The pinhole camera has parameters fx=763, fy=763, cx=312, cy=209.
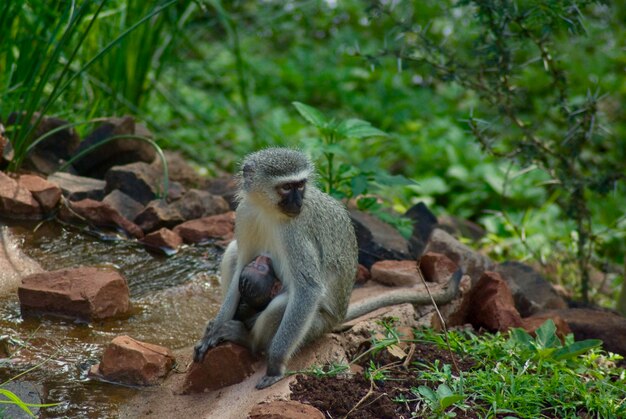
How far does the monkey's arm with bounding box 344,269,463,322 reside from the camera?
4902mm

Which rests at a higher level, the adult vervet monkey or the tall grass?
the tall grass

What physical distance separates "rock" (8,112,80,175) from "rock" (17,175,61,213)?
495 mm

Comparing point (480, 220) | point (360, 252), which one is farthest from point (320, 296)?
point (480, 220)

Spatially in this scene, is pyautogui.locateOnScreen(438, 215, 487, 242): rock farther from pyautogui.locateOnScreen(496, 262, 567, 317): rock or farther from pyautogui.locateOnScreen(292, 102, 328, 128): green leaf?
pyautogui.locateOnScreen(292, 102, 328, 128): green leaf

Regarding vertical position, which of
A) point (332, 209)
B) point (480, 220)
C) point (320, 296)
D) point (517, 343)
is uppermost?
point (332, 209)

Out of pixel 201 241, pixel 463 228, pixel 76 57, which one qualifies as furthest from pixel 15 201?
pixel 463 228

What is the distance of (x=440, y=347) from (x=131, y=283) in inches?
91.3

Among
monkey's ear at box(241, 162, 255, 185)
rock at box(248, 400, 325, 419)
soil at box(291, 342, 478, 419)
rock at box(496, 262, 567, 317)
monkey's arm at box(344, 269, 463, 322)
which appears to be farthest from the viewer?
rock at box(496, 262, 567, 317)

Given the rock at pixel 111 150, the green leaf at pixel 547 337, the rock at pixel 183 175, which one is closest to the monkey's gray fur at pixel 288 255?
the green leaf at pixel 547 337

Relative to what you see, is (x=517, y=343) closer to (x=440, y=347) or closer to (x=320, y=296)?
(x=440, y=347)

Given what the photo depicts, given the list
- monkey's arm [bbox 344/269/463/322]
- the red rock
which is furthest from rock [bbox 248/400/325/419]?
the red rock

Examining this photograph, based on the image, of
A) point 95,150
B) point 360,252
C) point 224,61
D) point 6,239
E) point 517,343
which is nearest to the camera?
point 517,343

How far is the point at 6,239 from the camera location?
5.48 metres

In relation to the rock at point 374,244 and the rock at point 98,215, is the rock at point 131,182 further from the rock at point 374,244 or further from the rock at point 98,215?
the rock at point 374,244
